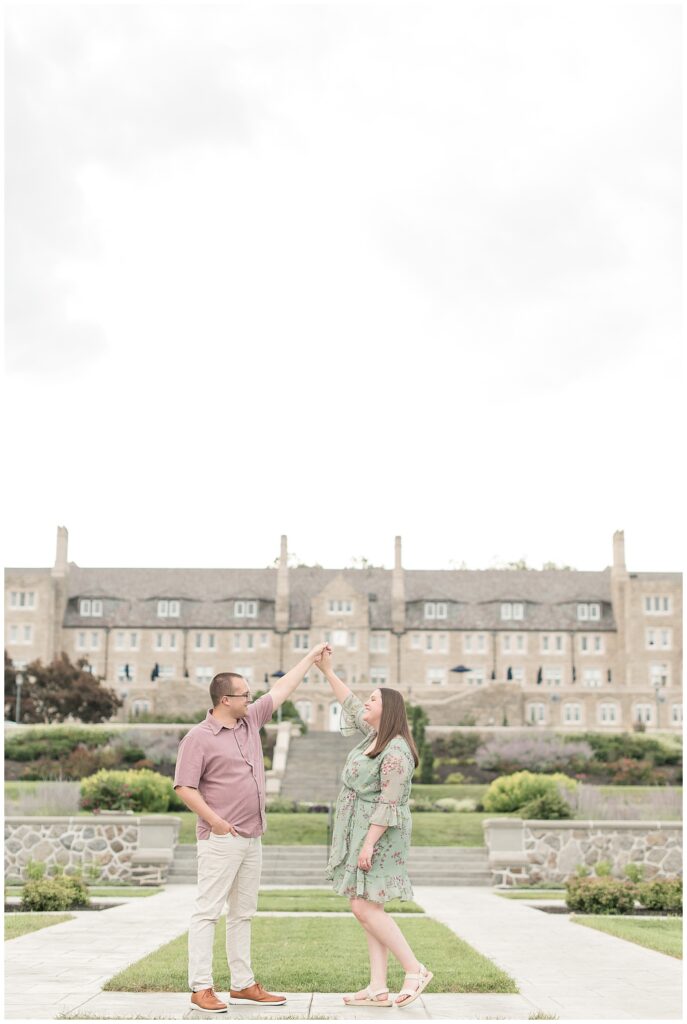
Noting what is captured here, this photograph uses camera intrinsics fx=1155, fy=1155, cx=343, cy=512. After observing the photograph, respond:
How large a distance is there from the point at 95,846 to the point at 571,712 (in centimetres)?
4629

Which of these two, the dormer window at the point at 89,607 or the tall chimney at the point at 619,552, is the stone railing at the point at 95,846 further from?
the tall chimney at the point at 619,552

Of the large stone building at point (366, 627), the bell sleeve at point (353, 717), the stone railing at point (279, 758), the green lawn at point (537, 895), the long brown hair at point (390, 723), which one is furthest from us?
the large stone building at point (366, 627)

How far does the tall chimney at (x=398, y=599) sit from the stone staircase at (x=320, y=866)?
149 feet

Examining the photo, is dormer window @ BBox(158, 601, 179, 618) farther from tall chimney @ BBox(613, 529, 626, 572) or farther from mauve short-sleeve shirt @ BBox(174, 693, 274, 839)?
mauve short-sleeve shirt @ BBox(174, 693, 274, 839)

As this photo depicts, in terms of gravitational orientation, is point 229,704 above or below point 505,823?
above

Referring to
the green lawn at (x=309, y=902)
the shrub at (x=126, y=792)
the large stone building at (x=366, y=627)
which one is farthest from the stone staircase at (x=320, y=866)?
the large stone building at (x=366, y=627)

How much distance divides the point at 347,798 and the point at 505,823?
14.4 meters

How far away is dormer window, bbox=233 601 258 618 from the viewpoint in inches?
2736

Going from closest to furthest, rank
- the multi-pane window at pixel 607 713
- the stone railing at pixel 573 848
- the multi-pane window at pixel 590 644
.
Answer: the stone railing at pixel 573 848
the multi-pane window at pixel 607 713
the multi-pane window at pixel 590 644

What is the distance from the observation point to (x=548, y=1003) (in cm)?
751

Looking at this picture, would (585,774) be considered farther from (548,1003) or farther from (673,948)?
(548,1003)

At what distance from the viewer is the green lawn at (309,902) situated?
15.1 m

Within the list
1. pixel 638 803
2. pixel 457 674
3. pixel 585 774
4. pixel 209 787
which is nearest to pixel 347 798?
pixel 209 787

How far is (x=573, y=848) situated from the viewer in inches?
813
